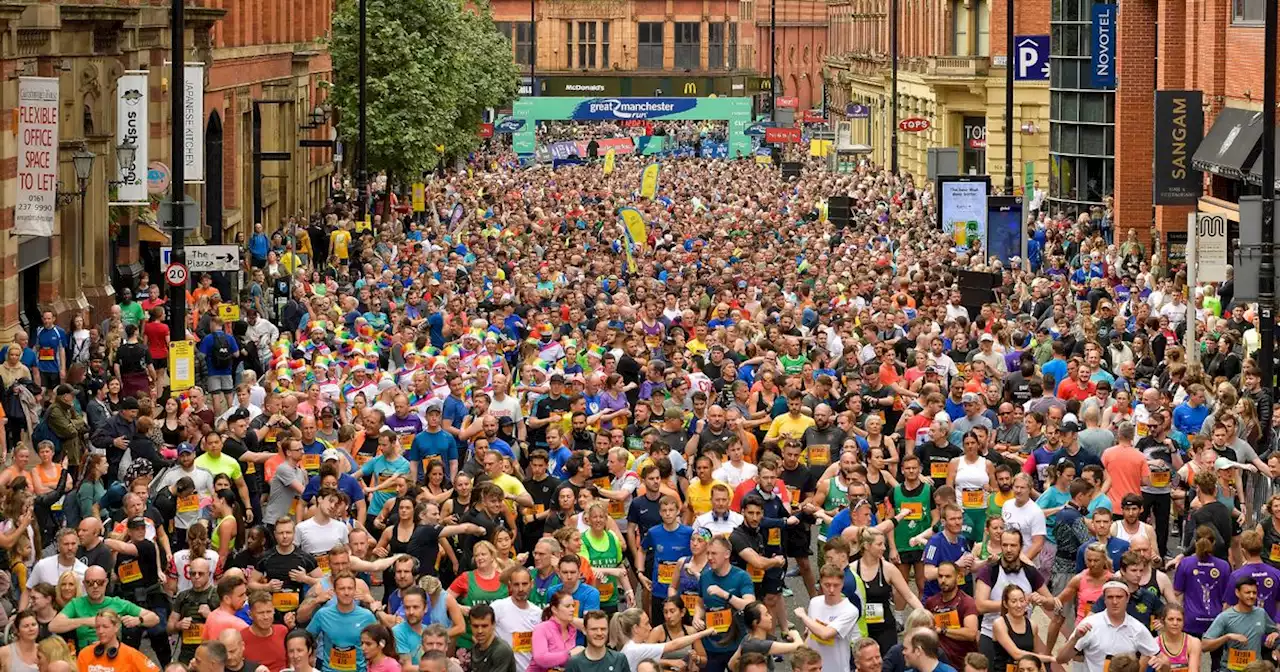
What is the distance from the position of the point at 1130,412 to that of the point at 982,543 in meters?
4.22

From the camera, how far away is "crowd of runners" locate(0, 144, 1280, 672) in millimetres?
13828

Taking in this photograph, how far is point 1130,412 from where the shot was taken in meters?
20.2

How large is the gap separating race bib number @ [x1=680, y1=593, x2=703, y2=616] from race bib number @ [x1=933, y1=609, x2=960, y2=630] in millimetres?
1384

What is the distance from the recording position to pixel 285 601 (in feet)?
49.2

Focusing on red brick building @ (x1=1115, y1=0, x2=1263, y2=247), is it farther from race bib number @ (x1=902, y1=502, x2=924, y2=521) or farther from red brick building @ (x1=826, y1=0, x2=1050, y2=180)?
race bib number @ (x1=902, y1=502, x2=924, y2=521)

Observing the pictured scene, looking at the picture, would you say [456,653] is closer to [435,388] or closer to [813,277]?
[435,388]

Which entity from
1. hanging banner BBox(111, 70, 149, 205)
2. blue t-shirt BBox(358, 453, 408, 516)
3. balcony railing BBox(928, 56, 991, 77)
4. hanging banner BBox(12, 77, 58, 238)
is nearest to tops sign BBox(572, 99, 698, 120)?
balcony railing BBox(928, 56, 991, 77)

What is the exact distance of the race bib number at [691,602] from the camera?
14430 millimetres

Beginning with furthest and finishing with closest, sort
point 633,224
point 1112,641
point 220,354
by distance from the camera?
point 633,224
point 220,354
point 1112,641

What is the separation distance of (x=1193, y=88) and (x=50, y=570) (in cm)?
3130

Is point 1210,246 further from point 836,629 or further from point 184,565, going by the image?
point 184,565

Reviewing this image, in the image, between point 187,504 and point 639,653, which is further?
point 187,504

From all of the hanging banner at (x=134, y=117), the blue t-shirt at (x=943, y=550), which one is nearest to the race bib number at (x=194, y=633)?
the blue t-shirt at (x=943, y=550)

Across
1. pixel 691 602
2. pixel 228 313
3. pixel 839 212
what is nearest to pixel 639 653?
pixel 691 602
